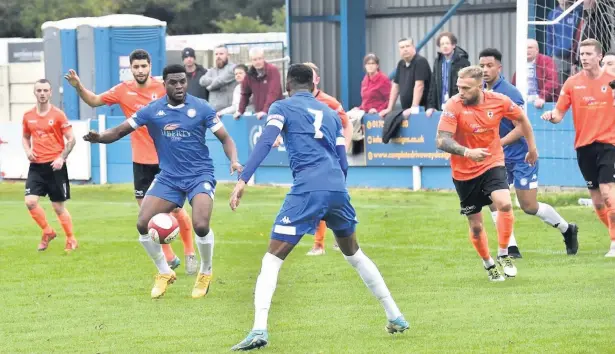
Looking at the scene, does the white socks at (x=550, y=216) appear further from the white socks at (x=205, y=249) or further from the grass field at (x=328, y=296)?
the white socks at (x=205, y=249)

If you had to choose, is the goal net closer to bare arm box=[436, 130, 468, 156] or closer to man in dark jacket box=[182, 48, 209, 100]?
man in dark jacket box=[182, 48, 209, 100]

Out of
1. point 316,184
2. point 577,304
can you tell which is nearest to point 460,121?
point 577,304

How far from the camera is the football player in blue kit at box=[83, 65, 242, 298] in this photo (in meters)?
11.8

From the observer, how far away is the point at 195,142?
11938mm

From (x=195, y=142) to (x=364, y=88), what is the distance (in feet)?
34.7

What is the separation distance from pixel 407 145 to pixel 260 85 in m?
2.98

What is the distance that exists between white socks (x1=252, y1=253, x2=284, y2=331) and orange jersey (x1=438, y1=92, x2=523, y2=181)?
308cm

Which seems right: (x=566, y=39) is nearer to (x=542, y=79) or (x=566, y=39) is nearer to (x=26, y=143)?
(x=542, y=79)

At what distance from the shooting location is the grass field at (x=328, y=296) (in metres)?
9.51

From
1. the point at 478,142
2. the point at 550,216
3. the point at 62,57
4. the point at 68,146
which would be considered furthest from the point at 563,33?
the point at 62,57

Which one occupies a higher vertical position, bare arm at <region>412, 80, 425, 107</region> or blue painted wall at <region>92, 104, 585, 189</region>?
bare arm at <region>412, 80, 425, 107</region>

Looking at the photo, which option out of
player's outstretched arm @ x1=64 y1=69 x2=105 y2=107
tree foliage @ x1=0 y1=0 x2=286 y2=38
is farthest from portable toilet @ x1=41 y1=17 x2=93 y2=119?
tree foliage @ x1=0 y1=0 x2=286 y2=38

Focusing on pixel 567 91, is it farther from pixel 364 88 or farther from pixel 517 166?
pixel 364 88

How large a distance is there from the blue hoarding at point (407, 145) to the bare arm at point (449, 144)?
9.13 meters
